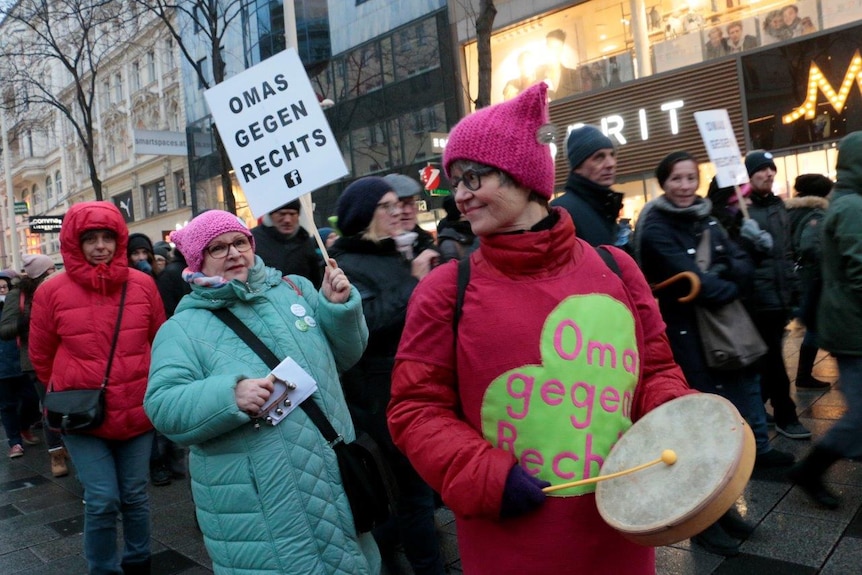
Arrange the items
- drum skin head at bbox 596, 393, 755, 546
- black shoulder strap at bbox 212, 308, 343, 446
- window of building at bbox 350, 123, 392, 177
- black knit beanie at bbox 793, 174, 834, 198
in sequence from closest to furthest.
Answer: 1. drum skin head at bbox 596, 393, 755, 546
2. black shoulder strap at bbox 212, 308, 343, 446
3. black knit beanie at bbox 793, 174, 834, 198
4. window of building at bbox 350, 123, 392, 177

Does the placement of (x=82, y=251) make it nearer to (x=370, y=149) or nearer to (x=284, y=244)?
(x=284, y=244)

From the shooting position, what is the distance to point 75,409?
3779 millimetres

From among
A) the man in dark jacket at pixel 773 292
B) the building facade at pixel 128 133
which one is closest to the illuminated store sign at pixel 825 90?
the man in dark jacket at pixel 773 292

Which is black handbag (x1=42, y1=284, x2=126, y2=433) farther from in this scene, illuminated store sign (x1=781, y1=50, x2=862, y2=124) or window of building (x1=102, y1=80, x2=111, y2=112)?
window of building (x1=102, y1=80, x2=111, y2=112)

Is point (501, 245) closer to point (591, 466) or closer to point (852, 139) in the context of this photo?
point (591, 466)

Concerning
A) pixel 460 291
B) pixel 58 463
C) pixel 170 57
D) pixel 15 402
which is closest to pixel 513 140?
pixel 460 291

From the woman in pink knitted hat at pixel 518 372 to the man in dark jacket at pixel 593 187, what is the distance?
1.86 m

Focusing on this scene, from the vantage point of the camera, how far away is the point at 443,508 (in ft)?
16.5

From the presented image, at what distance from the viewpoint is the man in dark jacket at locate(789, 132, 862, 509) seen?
3848 mm

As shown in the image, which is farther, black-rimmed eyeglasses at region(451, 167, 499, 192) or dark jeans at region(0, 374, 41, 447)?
dark jeans at region(0, 374, 41, 447)

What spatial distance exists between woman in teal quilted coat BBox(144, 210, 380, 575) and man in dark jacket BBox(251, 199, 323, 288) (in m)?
2.09

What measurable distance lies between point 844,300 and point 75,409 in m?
4.02

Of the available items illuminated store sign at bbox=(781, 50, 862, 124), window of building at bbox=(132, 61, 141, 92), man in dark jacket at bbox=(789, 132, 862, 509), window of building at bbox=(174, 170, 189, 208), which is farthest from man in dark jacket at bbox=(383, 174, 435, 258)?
window of building at bbox=(132, 61, 141, 92)

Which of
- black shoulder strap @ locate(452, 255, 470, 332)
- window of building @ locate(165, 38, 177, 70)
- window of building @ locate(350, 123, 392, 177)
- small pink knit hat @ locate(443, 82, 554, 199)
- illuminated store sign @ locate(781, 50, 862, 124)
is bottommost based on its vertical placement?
black shoulder strap @ locate(452, 255, 470, 332)
